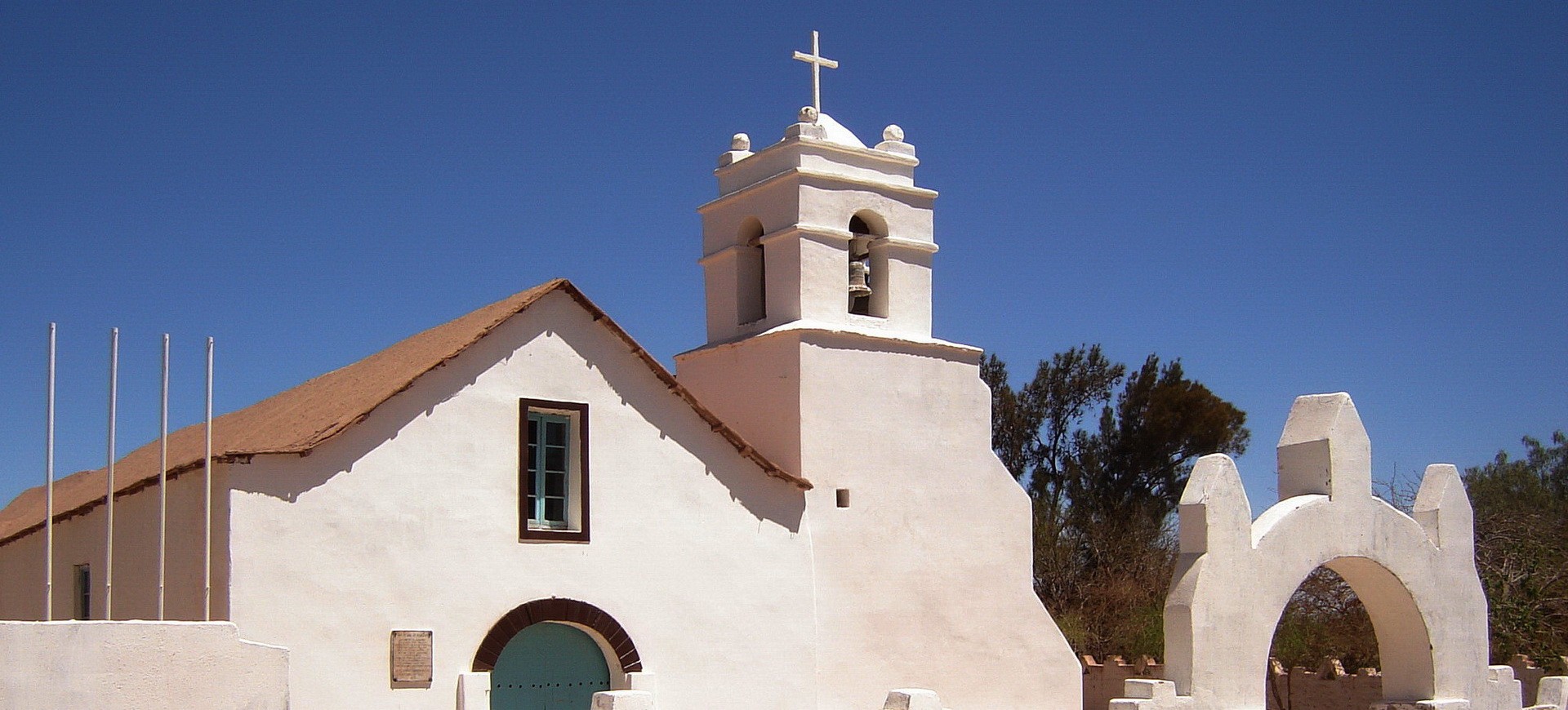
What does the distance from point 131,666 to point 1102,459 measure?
3029 centimetres

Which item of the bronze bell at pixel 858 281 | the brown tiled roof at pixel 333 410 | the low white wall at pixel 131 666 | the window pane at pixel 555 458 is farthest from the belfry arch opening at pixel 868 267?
the low white wall at pixel 131 666

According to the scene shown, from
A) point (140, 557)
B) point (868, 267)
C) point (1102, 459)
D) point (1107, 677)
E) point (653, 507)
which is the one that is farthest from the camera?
point (1102, 459)

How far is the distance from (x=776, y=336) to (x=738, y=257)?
1709 millimetres

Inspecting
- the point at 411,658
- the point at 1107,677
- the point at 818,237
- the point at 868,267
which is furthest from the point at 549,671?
the point at 1107,677

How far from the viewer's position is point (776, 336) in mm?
17641

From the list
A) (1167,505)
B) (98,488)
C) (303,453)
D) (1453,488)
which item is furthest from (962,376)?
(1167,505)

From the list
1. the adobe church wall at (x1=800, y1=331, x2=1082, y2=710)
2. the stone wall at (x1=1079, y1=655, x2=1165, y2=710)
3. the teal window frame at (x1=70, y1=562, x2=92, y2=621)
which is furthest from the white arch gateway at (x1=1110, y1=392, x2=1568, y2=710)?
the teal window frame at (x1=70, y1=562, x2=92, y2=621)

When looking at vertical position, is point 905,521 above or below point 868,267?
below

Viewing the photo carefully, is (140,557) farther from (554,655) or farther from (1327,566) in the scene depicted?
(1327,566)

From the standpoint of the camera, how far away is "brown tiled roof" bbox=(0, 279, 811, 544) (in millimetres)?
14141

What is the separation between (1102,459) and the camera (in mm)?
38688

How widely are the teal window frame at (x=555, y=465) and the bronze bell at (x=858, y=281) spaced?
13.8 feet

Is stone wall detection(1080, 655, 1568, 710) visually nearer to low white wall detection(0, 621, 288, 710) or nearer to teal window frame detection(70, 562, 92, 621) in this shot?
teal window frame detection(70, 562, 92, 621)

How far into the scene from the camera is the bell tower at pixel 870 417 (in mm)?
17359
